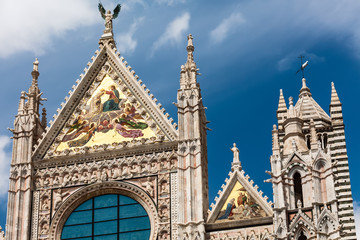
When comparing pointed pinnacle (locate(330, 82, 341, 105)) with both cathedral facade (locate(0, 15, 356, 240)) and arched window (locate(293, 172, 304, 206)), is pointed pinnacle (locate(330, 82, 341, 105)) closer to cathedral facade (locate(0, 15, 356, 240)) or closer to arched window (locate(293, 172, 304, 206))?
cathedral facade (locate(0, 15, 356, 240))

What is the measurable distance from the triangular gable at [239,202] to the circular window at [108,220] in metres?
2.25

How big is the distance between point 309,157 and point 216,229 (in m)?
3.44

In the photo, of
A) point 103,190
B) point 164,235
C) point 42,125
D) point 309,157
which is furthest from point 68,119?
point 309,157

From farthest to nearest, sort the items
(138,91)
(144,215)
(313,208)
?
→ (138,91)
(144,215)
(313,208)

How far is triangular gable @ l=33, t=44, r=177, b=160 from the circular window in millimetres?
1865

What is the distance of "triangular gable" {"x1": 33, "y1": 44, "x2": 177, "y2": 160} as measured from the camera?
30.5 metres

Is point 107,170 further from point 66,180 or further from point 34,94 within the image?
point 34,94

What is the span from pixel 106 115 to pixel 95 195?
2900mm

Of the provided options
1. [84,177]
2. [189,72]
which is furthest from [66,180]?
[189,72]

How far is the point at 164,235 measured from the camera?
2825 centimetres

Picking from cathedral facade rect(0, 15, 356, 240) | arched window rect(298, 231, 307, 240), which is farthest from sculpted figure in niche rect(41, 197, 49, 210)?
arched window rect(298, 231, 307, 240)

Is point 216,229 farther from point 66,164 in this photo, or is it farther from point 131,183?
point 66,164

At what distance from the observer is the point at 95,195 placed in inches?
1172

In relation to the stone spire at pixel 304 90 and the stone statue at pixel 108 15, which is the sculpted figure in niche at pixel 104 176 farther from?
the stone spire at pixel 304 90
